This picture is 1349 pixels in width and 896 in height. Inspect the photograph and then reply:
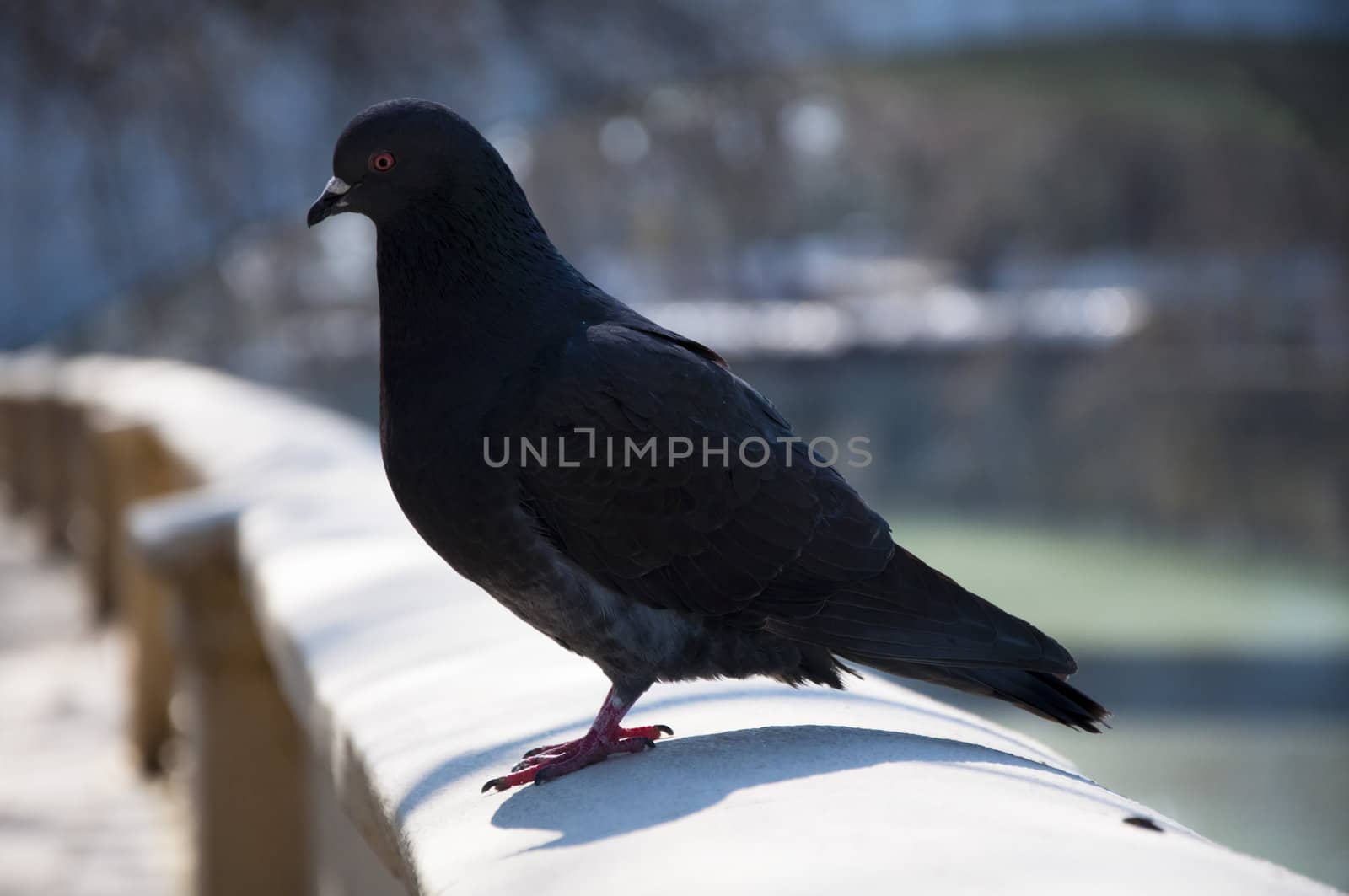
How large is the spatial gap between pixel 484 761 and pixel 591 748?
4.6 inches

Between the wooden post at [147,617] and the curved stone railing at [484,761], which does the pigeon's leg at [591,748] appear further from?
the wooden post at [147,617]

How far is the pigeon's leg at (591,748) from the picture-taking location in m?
1.57

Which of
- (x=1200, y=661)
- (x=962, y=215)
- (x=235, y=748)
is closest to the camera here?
(x=235, y=748)

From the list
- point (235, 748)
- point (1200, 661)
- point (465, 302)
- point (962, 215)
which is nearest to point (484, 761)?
point (465, 302)

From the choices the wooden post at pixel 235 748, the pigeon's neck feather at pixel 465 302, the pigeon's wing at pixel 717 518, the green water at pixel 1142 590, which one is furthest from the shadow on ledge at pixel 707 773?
the green water at pixel 1142 590

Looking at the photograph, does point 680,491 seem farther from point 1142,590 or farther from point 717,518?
point 1142,590

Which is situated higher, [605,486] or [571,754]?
[605,486]

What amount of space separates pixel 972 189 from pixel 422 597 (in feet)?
75.9

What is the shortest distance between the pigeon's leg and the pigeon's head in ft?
1.99

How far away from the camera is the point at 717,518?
1711 millimetres

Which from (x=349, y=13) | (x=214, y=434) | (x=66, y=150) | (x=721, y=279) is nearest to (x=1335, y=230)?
(x=721, y=279)

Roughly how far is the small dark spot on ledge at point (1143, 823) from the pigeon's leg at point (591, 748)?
0.58 m

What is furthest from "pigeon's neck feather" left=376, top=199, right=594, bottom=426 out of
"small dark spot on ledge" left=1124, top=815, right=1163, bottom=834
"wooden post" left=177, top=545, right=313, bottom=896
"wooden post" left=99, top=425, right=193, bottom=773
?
"wooden post" left=99, top=425, right=193, bottom=773

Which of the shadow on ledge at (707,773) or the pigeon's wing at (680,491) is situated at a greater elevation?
the pigeon's wing at (680,491)
